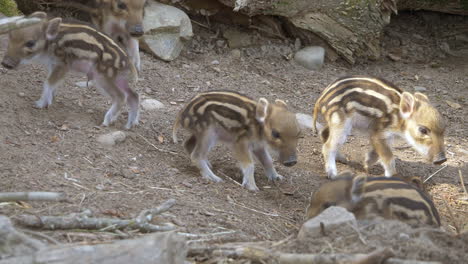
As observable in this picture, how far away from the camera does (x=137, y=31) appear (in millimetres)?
7121

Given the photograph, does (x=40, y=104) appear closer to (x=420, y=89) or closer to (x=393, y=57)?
(x=420, y=89)

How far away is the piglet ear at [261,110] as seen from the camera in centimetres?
558

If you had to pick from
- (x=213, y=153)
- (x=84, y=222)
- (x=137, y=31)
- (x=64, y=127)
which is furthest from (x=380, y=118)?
(x=84, y=222)

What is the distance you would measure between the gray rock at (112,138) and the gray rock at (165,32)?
7.51 feet

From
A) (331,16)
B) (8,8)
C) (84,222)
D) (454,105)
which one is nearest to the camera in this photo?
(84,222)

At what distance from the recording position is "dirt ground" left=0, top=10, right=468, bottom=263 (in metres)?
4.46

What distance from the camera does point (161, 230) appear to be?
393cm

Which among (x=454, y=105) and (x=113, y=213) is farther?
(x=454, y=105)

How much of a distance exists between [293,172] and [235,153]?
0.75 m

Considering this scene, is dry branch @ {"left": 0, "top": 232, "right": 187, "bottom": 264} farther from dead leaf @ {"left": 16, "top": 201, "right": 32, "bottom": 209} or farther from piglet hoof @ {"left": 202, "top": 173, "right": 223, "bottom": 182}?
piglet hoof @ {"left": 202, "top": 173, "right": 223, "bottom": 182}

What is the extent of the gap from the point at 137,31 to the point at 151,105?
94 centimetres

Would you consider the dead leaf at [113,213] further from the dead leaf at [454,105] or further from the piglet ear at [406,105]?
the dead leaf at [454,105]

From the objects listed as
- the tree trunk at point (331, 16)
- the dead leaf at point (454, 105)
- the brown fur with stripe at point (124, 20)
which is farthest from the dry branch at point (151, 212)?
the dead leaf at point (454, 105)

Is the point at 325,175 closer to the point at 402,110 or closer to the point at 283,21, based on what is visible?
the point at 402,110
